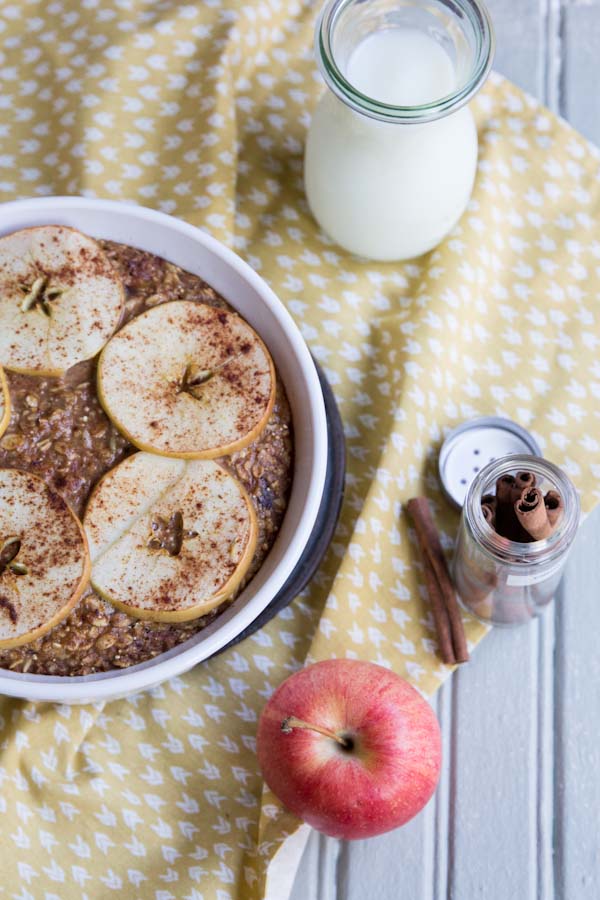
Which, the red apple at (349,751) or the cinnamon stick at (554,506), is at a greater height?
the cinnamon stick at (554,506)

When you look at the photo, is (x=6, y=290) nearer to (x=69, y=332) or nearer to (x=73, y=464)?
(x=69, y=332)

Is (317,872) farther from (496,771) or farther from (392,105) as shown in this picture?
(392,105)

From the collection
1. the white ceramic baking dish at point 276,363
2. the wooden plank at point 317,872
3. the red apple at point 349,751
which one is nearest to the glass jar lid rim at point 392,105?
the white ceramic baking dish at point 276,363

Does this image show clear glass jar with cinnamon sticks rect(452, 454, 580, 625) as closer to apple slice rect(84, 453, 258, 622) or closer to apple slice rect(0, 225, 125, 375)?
apple slice rect(84, 453, 258, 622)

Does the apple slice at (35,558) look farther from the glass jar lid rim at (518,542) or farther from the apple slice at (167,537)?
the glass jar lid rim at (518,542)

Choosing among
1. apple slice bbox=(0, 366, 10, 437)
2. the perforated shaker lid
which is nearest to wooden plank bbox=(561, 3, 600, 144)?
the perforated shaker lid

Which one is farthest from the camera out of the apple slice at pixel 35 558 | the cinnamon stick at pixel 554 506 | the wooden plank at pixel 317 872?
the wooden plank at pixel 317 872

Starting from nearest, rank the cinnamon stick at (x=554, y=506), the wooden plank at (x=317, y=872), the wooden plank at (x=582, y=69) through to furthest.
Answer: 1. the cinnamon stick at (x=554, y=506)
2. the wooden plank at (x=317, y=872)
3. the wooden plank at (x=582, y=69)

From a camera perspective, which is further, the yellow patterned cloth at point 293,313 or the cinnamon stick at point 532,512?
the yellow patterned cloth at point 293,313
